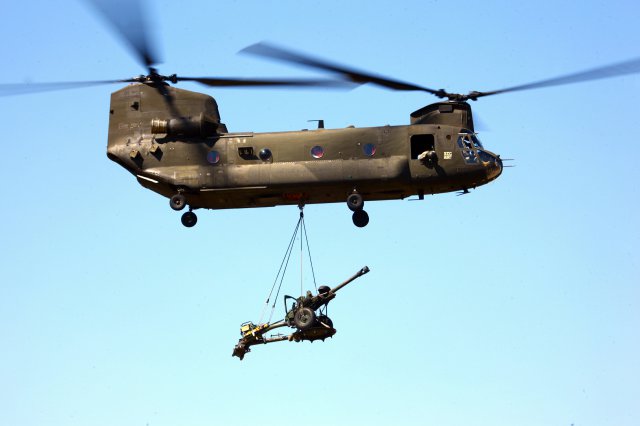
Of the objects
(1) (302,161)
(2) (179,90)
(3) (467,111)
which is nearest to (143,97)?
(2) (179,90)

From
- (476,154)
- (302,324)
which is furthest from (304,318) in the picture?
(476,154)

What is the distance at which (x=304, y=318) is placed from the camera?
2948cm

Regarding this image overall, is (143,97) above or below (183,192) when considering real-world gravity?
above

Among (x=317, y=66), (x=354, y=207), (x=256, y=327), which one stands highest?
(x=317, y=66)

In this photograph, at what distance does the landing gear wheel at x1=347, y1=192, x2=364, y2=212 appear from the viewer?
29.6m

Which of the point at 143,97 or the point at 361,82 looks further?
the point at 143,97

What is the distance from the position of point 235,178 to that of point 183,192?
1547 millimetres

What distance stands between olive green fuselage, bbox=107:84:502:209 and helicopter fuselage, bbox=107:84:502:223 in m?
0.03

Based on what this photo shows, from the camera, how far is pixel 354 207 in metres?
29.6

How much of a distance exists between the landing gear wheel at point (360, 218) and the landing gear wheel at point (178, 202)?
15.4ft

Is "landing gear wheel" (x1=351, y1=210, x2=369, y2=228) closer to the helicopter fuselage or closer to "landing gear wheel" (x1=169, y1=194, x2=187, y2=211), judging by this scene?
the helicopter fuselage

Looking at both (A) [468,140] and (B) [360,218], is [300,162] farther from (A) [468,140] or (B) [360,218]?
(A) [468,140]

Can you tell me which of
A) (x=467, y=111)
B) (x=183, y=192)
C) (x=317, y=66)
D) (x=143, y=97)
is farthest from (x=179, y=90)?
(x=467, y=111)

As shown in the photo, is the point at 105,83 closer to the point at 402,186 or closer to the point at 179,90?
the point at 179,90
